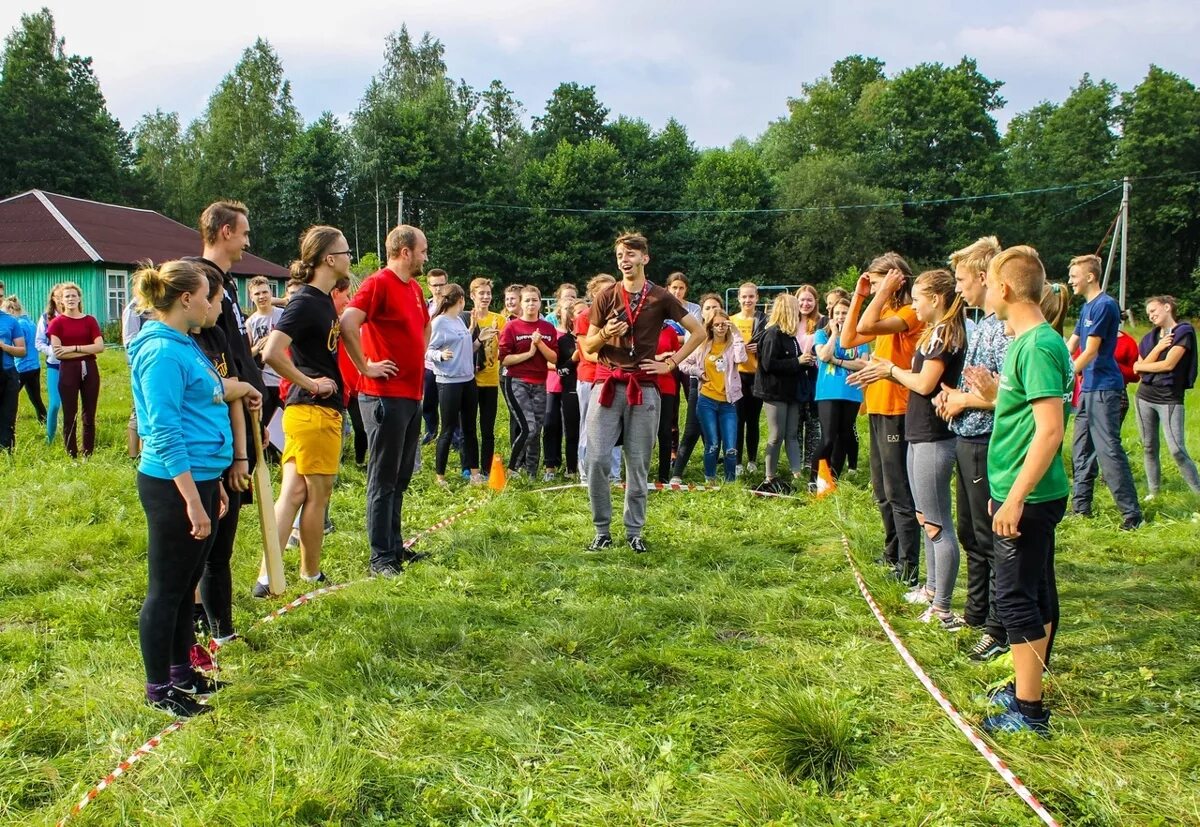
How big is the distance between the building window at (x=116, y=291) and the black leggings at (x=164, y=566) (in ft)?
105

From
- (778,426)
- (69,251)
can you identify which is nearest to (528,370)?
(778,426)

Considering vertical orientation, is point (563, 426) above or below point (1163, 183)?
below

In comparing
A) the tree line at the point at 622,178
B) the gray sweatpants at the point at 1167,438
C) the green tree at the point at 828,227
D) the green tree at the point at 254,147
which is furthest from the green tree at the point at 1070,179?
the gray sweatpants at the point at 1167,438

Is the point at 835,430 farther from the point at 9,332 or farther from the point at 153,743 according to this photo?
the point at 9,332

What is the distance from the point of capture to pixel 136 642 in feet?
14.9

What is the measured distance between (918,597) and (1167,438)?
490 centimetres

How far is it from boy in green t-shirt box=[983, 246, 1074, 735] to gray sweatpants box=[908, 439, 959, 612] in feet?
3.81

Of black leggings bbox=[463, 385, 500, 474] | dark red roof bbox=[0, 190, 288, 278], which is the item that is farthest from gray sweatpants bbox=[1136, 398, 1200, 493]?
dark red roof bbox=[0, 190, 288, 278]

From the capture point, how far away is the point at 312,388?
5.18 metres

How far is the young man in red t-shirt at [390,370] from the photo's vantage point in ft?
19.0

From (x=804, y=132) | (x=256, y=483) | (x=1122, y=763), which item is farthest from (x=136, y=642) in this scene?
(x=804, y=132)

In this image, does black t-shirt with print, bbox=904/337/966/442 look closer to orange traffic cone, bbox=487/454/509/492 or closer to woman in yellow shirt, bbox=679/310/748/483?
woman in yellow shirt, bbox=679/310/748/483

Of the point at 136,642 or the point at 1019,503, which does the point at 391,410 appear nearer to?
the point at 136,642

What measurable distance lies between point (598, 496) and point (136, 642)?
3231mm
